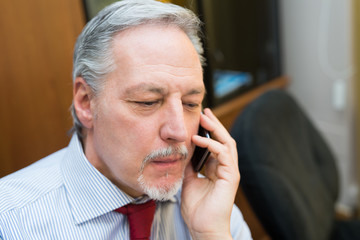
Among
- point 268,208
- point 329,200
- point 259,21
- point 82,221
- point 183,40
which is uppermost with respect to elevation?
point 183,40

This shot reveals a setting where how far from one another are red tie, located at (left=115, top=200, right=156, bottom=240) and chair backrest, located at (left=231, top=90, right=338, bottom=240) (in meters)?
0.43

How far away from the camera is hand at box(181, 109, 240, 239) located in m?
0.95

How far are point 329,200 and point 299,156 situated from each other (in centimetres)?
26

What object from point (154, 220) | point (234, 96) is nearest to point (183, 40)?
point (154, 220)

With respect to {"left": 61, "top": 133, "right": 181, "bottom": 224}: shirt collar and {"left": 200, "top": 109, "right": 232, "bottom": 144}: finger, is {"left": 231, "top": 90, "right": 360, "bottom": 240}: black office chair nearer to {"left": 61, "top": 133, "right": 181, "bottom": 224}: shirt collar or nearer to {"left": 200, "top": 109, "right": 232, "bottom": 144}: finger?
{"left": 200, "top": 109, "right": 232, "bottom": 144}: finger

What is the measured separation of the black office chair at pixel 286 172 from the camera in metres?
1.27

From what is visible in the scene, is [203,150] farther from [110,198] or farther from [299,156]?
[299,156]

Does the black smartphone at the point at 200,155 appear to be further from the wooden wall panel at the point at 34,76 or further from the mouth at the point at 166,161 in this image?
the wooden wall panel at the point at 34,76

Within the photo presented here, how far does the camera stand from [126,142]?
0.88 meters

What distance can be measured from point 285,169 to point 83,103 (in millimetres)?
790

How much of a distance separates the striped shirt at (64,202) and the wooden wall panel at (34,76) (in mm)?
307

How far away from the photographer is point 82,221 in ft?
2.96

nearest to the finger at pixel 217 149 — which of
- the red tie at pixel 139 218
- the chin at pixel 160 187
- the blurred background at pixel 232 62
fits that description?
the chin at pixel 160 187

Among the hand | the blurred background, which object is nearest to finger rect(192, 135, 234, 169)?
the hand
